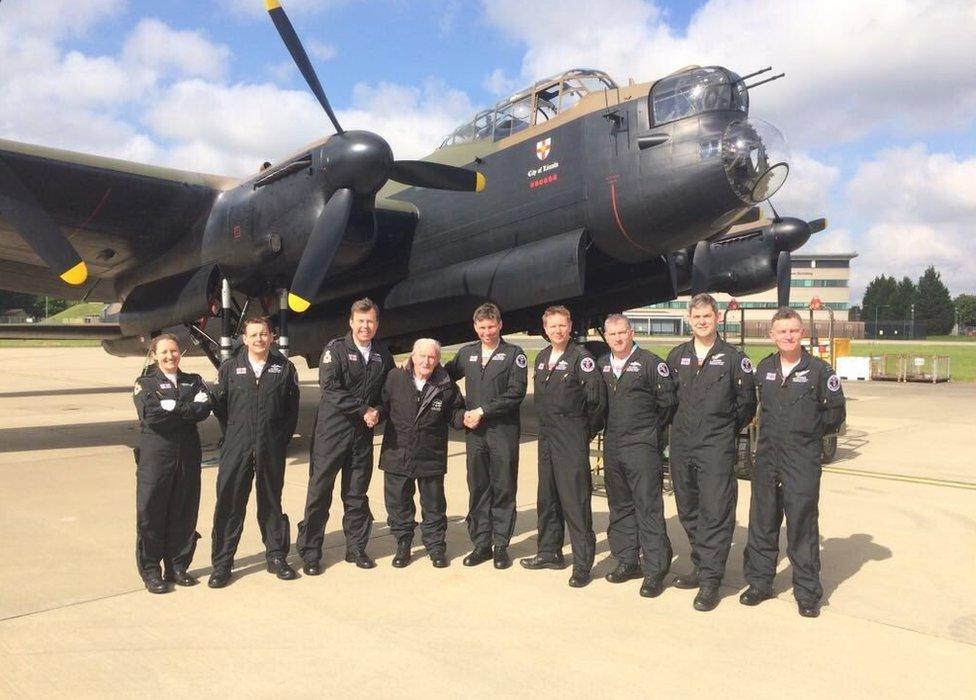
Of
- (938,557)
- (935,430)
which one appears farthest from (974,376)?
(938,557)

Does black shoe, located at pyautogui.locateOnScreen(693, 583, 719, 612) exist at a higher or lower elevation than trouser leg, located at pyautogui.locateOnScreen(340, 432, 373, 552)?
lower

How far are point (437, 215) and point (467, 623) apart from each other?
8.41 m

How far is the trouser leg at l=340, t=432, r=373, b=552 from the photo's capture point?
18.1 ft

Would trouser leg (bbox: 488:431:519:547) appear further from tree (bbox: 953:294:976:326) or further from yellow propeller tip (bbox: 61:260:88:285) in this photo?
tree (bbox: 953:294:976:326)

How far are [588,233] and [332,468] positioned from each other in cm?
599

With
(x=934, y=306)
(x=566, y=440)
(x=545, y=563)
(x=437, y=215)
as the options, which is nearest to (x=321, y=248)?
(x=437, y=215)

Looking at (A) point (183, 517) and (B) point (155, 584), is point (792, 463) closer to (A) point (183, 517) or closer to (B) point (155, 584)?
(A) point (183, 517)

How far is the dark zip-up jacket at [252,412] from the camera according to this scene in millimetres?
5191

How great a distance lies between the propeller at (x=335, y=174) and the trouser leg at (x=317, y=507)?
4.31m

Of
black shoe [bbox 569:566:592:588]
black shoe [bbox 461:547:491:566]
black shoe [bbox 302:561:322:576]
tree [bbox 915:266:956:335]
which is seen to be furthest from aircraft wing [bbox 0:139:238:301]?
tree [bbox 915:266:956:335]

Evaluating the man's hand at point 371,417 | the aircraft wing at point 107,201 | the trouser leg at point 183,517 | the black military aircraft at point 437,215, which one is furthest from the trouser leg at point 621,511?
the aircraft wing at point 107,201

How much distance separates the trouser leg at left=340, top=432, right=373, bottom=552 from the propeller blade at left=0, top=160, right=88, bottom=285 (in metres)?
5.51

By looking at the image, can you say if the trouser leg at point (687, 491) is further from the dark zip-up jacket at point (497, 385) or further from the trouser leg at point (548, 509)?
the dark zip-up jacket at point (497, 385)

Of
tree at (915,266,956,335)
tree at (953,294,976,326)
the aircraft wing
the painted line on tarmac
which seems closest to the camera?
the painted line on tarmac
